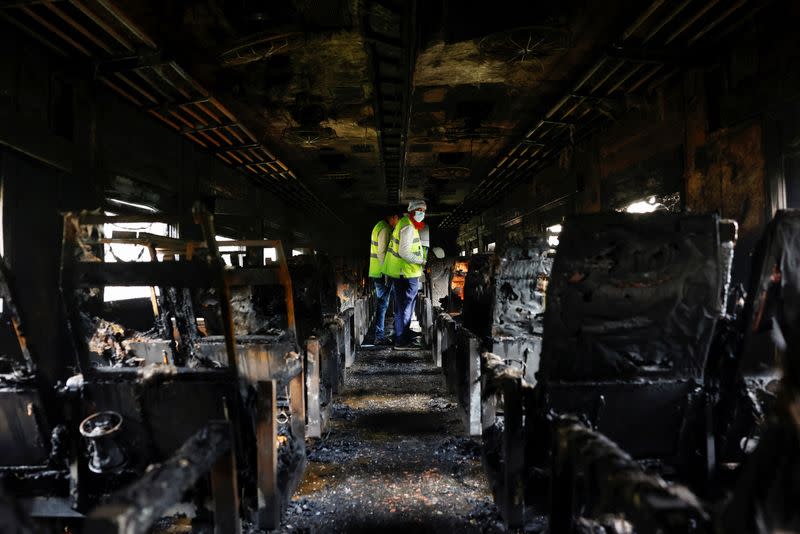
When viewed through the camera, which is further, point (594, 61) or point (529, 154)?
point (529, 154)

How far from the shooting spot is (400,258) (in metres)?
7.53

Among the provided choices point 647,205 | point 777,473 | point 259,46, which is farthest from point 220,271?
point 647,205

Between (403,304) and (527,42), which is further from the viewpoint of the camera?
(403,304)

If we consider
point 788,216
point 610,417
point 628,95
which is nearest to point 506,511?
point 610,417

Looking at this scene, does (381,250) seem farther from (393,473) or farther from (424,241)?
(393,473)

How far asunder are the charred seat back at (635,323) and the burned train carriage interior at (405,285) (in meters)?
0.01

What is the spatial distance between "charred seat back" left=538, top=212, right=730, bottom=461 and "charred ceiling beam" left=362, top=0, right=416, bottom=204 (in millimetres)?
3374

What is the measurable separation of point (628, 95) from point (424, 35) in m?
3.31

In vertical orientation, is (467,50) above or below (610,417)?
above

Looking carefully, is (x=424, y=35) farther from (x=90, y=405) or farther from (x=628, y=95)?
(x=90, y=405)

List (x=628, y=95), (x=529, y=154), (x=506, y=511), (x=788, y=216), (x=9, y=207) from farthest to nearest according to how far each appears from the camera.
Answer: (x=529, y=154) < (x=628, y=95) < (x=9, y=207) < (x=506, y=511) < (x=788, y=216)

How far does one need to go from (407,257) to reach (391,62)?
286cm

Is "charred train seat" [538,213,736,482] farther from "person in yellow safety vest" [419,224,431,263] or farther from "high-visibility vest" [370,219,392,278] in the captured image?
"high-visibility vest" [370,219,392,278]

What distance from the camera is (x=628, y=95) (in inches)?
262
